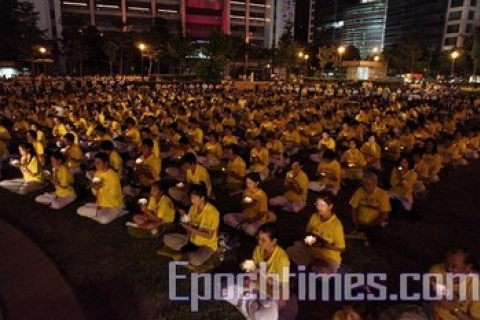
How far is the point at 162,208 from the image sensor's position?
705cm

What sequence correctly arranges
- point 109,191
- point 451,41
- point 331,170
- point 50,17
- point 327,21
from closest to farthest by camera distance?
1. point 109,191
2. point 331,170
3. point 50,17
4. point 451,41
5. point 327,21

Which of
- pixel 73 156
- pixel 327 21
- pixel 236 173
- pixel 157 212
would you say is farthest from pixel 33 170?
pixel 327 21

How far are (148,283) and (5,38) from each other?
184 ft

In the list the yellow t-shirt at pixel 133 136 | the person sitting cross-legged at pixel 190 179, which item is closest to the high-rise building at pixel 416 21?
the yellow t-shirt at pixel 133 136

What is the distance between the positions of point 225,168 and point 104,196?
12.5ft

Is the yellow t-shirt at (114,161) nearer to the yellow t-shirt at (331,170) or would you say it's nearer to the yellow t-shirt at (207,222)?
the yellow t-shirt at (207,222)

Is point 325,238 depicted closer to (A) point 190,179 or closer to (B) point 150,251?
(B) point 150,251

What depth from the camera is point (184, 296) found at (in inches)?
226

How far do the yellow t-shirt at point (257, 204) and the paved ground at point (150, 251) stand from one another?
0.54 m

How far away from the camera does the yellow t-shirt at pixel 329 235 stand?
5.78 meters

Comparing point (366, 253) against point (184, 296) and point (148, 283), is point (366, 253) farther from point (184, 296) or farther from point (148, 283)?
point (148, 283)

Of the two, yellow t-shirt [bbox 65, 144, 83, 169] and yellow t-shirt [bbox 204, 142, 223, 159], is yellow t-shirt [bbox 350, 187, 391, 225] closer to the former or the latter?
yellow t-shirt [bbox 204, 142, 223, 159]

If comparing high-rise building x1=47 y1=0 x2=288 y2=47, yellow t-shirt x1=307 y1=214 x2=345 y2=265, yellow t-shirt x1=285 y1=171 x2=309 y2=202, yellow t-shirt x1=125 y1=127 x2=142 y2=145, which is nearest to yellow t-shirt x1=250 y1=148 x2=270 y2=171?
yellow t-shirt x1=285 y1=171 x2=309 y2=202

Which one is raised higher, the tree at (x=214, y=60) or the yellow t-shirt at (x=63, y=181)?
the tree at (x=214, y=60)
